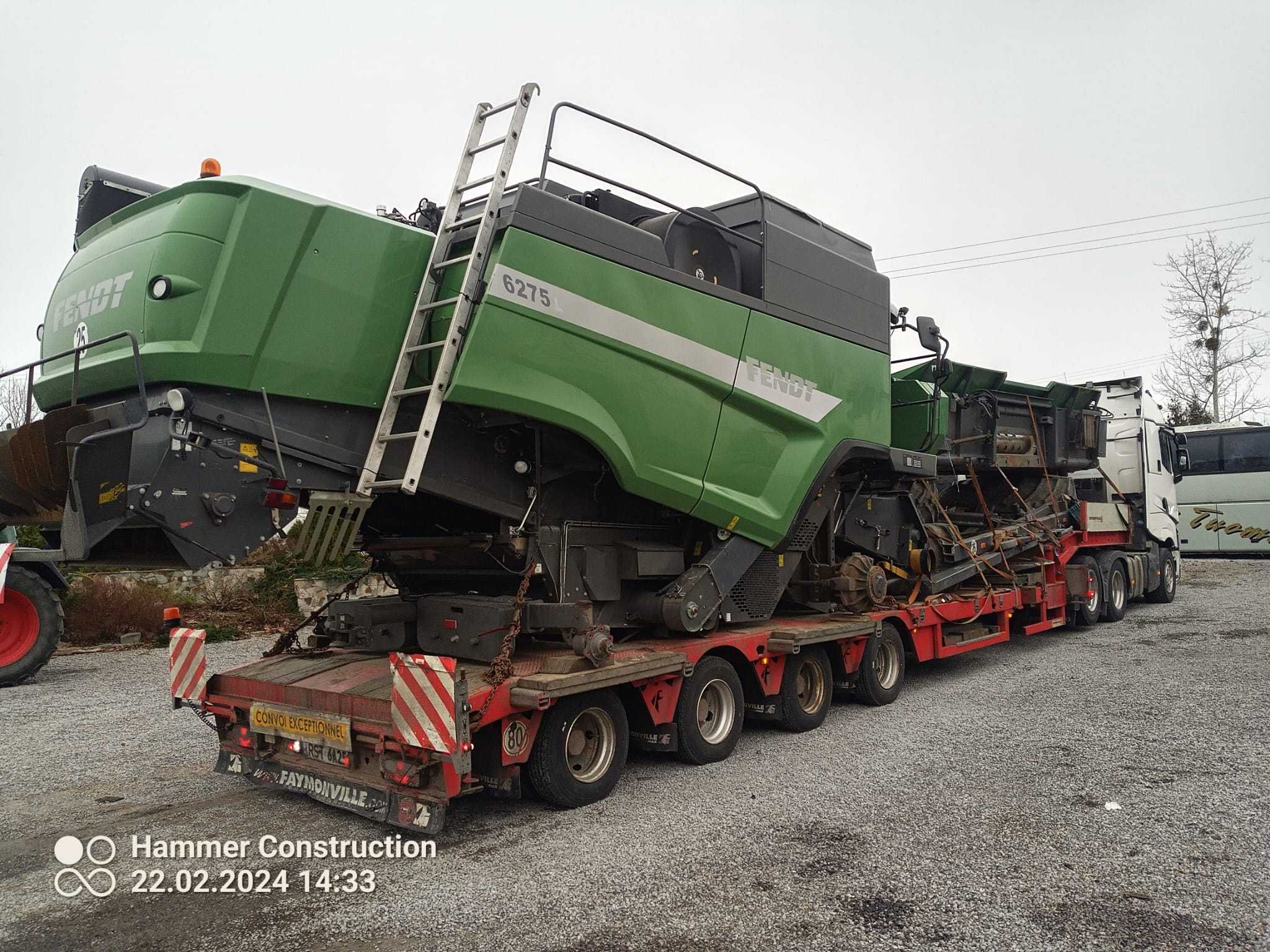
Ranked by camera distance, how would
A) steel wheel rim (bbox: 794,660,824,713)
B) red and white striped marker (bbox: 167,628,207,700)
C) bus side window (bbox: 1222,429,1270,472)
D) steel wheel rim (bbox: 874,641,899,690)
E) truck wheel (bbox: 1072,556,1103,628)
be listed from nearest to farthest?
red and white striped marker (bbox: 167,628,207,700) < steel wheel rim (bbox: 794,660,824,713) < steel wheel rim (bbox: 874,641,899,690) < truck wheel (bbox: 1072,556,1103,628) < bus side window (bbox: 1222,429,1270,472)

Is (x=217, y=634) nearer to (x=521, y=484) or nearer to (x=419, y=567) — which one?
(x=419, y=567)

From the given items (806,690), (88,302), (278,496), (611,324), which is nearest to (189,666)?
(278,496)

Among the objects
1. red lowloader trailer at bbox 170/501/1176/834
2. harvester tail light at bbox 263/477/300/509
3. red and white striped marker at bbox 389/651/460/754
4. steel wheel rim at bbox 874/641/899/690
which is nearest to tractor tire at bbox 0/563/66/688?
red lowloader trailer at bbox 170/501/1176/834

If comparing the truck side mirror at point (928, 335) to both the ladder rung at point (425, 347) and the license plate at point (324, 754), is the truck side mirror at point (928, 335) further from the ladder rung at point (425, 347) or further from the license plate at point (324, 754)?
the license plate at point (324, 754)

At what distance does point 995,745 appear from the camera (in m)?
6.46

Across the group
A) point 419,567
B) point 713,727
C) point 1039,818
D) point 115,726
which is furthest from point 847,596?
point 115,726

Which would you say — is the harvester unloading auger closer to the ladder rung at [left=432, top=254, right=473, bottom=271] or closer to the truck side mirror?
the ladder rung at [left=432, top=254, right=473, bottom=271]

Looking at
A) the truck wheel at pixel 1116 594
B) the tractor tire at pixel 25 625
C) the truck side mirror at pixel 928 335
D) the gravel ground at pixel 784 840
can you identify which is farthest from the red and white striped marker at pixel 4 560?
the truck wheel at pixel 1116 594

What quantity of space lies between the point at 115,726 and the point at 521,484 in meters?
4.58

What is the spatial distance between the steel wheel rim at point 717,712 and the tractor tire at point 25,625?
22.5 ft

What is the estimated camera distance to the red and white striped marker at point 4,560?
8570mm

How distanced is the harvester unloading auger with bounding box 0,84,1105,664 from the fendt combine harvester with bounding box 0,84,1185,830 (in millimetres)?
18

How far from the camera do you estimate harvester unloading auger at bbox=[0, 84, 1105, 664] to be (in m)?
4.50

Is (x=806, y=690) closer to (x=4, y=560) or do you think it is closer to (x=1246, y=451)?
(x=4, y=560)
